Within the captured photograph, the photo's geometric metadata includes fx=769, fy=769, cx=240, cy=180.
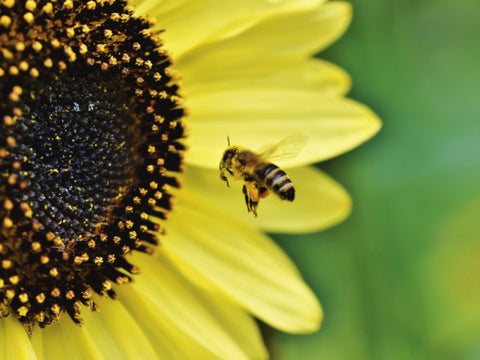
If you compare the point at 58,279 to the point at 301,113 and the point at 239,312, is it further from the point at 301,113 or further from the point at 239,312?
the point at 301,113

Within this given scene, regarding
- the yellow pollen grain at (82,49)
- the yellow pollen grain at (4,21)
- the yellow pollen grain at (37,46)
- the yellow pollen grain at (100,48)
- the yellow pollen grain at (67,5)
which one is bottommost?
the yellow pollen grain at (100,48)

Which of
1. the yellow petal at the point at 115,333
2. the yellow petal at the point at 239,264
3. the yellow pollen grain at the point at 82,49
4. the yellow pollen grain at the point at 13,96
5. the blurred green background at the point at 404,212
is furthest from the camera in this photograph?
the blurred green background at the point at 404,212

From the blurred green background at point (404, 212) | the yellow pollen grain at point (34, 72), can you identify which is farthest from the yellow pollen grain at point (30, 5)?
the blurred green background at point (404, 212)

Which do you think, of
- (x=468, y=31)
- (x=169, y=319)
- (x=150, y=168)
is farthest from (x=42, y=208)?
(x=468, y=31)

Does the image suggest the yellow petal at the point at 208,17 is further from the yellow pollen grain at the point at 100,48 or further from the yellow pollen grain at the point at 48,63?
the yellow pollen grain at the point at 48,63

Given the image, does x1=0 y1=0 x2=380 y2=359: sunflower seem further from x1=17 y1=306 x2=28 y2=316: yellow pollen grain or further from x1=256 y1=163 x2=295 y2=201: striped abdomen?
x1=256 y1=163 x2=295 y2=201: striped abdomen

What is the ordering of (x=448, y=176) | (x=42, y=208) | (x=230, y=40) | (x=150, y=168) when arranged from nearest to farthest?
Result: (x=42, y=208), (x=150, y=168), (x=230, y=40), (x=448, y=176)

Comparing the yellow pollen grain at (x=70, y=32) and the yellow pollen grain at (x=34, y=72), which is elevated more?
the yellow pollen grain at (x=70, y=32)

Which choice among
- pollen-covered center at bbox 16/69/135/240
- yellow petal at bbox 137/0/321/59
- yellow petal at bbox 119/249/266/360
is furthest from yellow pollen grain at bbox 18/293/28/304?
yellow petal at bbox 137/0/321/59
